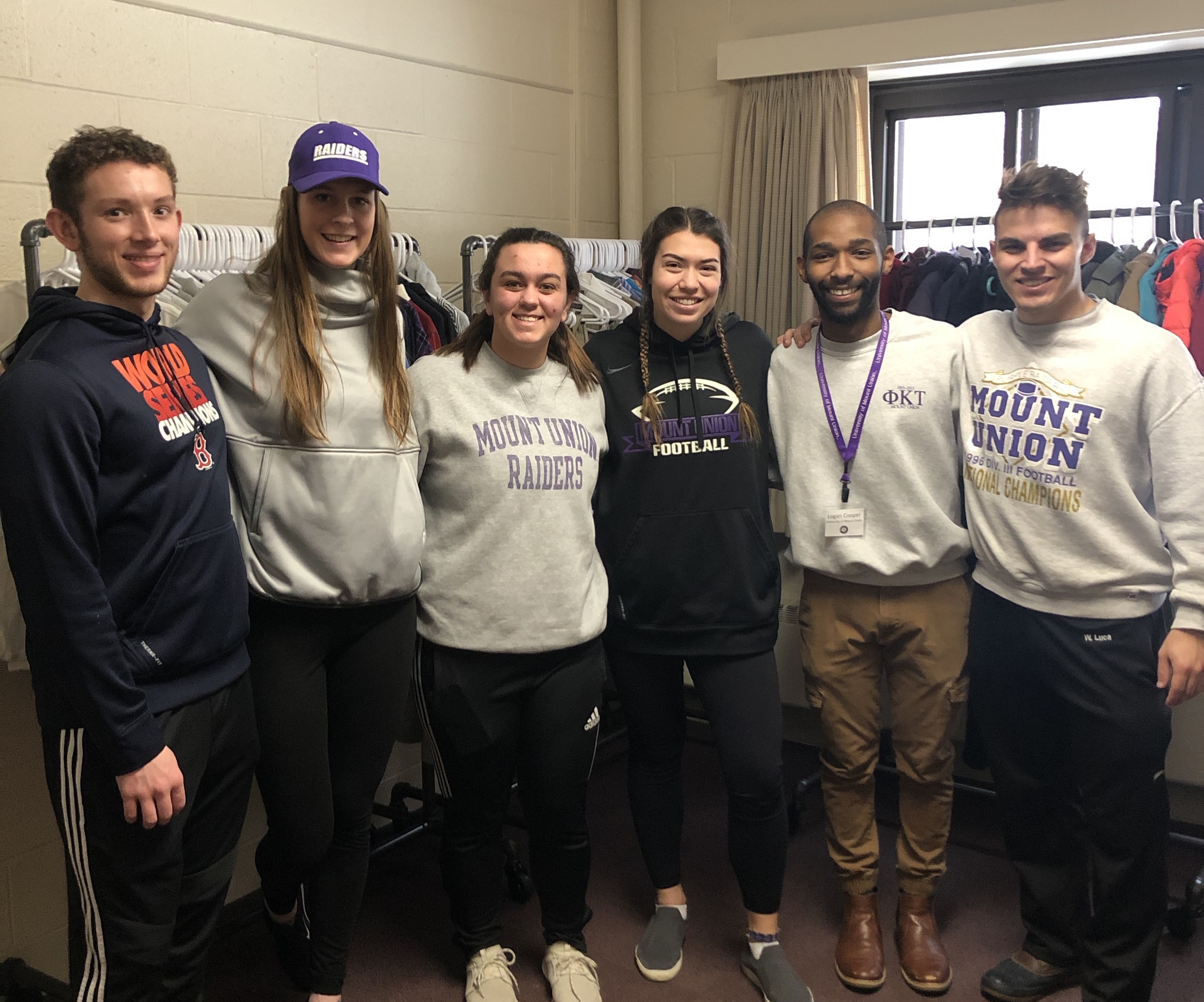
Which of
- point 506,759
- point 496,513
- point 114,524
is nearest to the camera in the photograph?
point 114,524

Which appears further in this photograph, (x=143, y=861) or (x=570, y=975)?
(x=570, y=975)

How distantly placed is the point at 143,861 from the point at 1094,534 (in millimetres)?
1734

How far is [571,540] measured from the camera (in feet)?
6.63

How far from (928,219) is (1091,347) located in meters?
1.62

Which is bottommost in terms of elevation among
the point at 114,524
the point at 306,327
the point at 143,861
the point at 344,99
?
the point at 143,861

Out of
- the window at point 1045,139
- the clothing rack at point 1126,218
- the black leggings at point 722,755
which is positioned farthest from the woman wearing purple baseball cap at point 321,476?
the window at point 1045,139

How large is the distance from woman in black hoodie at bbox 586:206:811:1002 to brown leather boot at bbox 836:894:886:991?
147mm

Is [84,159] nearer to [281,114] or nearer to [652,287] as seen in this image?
[652,287]

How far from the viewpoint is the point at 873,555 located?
216 centimetres

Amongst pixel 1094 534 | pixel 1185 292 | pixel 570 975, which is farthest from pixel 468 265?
pixel 1185 292

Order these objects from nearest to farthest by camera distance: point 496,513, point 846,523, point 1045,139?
point 496,513
point 846,523
point 1045,139

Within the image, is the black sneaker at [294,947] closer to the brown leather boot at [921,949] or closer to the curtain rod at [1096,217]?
the brown leather boot at [921,949]

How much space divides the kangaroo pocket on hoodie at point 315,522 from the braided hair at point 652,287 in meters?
0.60

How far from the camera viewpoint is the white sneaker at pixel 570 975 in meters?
2.16
